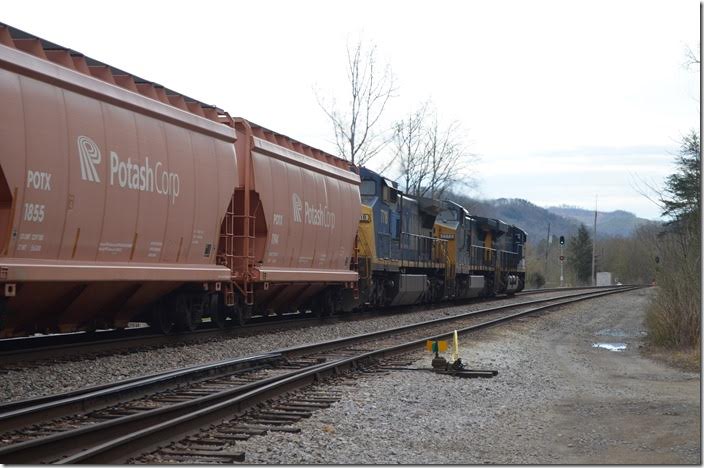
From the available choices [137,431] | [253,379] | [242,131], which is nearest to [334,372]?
[253,379]

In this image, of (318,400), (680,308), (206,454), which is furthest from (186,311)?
(680,308)

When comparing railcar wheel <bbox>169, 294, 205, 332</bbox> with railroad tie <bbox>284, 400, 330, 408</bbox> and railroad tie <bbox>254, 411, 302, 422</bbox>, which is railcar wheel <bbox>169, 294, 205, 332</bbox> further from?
railroad tie <bbox>254, 411, 302, 422</bbox>

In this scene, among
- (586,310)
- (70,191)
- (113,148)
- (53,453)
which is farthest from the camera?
(586,310)

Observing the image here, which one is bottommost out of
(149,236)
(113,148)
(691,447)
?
(691,447)

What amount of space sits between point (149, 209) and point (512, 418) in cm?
637

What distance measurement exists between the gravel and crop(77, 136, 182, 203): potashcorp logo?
7.90ft

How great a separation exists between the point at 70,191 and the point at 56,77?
1433 mm

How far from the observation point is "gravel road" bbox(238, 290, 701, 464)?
707cm

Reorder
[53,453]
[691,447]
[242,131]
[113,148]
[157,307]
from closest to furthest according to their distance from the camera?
[53,453]
[691,447]
[113,148]
[157,307]
[242,131]

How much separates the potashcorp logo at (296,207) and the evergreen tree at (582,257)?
78.1 meters

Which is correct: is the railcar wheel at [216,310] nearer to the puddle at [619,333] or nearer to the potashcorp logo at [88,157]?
the potashcorp logo at [88,157]

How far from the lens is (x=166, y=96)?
13625 mm

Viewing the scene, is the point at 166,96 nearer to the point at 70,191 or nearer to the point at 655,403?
the point at 70,191

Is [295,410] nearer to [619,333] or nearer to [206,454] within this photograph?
[206,454]
